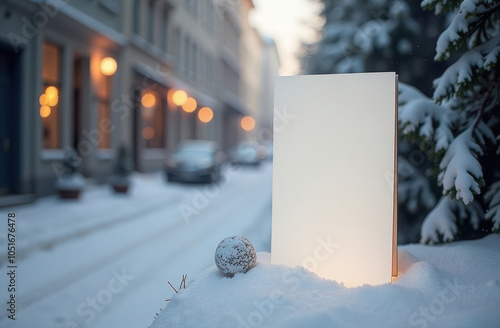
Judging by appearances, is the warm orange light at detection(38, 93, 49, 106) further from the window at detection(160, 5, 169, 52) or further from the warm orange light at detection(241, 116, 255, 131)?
the warm orange light at detection(241, 116, 255, 131)

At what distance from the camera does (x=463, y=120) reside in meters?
4.66

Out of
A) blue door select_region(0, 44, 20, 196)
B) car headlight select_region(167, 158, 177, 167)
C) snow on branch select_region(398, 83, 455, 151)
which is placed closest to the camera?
snow on branch select_region(398, 83, 455, 151)

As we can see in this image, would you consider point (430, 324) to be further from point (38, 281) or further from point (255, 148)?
point (255, 148)

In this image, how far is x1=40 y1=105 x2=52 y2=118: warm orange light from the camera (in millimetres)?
11344

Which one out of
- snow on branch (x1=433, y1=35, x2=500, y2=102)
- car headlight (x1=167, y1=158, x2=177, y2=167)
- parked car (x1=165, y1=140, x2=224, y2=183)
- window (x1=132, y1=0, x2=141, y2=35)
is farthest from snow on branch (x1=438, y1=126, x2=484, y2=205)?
window (x1=132, y1=0, x2=141, y2=35)

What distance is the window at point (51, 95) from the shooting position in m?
11.6

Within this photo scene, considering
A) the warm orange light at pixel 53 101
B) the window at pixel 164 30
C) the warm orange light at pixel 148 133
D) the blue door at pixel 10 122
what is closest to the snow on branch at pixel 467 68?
the blue door at pixel 10 122

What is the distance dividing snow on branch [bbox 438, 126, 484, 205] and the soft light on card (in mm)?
632

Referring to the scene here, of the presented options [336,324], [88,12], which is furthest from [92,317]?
[88,12]

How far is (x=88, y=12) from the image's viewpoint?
42.5 feet

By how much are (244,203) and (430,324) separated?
10.3 meters

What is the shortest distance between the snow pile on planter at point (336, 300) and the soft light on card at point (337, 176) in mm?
254

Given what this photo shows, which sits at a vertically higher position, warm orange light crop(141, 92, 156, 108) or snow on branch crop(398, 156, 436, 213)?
warm orange light crop(141, 92, 156, 108)

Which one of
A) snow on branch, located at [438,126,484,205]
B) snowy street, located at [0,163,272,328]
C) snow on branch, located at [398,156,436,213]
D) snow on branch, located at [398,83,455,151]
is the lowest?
snowy street, located at [0,163,272,328]
